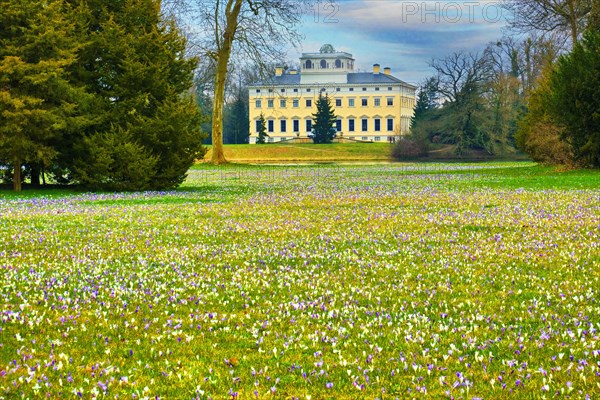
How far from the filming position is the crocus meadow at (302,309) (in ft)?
16.2

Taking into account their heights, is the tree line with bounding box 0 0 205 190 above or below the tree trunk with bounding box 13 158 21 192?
above

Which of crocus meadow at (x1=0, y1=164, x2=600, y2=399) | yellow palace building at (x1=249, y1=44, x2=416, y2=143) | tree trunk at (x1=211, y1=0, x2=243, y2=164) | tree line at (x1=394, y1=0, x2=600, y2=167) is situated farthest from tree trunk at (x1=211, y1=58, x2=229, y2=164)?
yellow palace building at (x1=249, y1=44, x2=416, y2=143)

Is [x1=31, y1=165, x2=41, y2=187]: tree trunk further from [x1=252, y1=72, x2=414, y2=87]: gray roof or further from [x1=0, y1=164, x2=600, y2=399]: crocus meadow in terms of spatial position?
[x1=252, y1=72, x2=414, y2=87]: gray roof

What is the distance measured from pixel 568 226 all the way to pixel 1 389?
1128 centimetres

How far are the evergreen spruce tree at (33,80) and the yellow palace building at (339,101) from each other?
391ft

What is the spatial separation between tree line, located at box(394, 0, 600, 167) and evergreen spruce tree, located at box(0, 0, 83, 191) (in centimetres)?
2311

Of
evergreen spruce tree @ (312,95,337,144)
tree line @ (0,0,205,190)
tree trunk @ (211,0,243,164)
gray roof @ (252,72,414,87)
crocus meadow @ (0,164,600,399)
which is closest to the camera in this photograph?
crocus meadow @ (0,164,600,399)

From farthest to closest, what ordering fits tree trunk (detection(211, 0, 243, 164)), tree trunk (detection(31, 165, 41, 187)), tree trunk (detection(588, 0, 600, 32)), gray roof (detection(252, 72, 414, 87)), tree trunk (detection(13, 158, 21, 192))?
gray roof (detection(252, 72, 414, 87)) → tree trunk (detection(211, 0, 243, 164)) → tree trunk (detection(588, 0, 600, 32)) → tree trunk (detection(31, 165, 41, 187)) → tree trunk (detection(13, 158, 21, 192))

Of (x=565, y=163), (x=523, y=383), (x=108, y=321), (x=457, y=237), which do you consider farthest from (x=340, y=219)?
(x=565, y=163)

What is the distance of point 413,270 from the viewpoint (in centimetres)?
916

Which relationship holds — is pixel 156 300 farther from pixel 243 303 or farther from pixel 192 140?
pixel 192 140

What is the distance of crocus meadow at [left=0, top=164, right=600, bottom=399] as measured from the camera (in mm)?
4945

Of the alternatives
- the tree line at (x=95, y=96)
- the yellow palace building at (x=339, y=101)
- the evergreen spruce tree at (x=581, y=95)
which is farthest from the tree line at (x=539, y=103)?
the yellow palace building at (x=339, y=101)

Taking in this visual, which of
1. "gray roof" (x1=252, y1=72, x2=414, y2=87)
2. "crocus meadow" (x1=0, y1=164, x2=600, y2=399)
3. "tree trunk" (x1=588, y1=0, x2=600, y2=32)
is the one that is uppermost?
"gray roof" (x1=252, y1=72, x2=414, y2=87)
